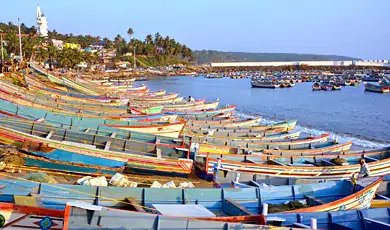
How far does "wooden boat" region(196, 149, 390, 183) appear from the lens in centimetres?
1548

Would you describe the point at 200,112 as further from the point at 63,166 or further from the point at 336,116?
the point at 63,166

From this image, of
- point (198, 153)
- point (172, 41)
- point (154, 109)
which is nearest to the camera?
point (198, 153)

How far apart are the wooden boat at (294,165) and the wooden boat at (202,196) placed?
255 cm

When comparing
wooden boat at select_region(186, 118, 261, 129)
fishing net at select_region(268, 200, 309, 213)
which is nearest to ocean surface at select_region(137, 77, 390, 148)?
wooden boat at select_region(186, 118, 261, 129)

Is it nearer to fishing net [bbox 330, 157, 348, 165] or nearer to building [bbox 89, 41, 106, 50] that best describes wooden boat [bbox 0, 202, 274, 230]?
fishing net [bbox 330, 157, 348, 165]

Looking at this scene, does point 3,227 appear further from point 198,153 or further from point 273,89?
point 273,89

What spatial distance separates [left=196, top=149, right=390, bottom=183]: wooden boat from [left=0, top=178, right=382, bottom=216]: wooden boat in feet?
8.37

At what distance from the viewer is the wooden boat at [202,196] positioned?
31.9ft

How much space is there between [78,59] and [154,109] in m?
65.9

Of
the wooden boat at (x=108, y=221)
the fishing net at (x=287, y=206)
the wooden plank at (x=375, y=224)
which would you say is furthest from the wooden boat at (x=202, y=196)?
the wooden boat at (x=108, y=221)

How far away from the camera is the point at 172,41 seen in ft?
506

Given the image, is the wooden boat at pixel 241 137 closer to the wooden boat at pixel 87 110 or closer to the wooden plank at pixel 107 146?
the wooden boat at pixel 87 110

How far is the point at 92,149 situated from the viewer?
601 inches

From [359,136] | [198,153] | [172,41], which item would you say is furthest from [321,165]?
[172,41]
